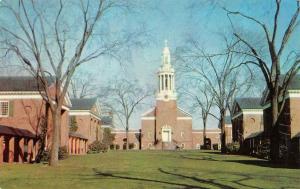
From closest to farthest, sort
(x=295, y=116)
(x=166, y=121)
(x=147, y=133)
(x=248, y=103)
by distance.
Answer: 1. (x=295, y=116)
2. (x=248, y=103)
3. (x=166, y=121)
4. (x=147, y=133)

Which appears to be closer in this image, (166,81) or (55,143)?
(55,143)

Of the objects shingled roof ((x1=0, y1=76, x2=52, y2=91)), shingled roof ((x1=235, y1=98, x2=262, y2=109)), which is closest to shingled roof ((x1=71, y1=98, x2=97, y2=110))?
shingled roof ((x1=235, y1=98, x2=262, y2=109))

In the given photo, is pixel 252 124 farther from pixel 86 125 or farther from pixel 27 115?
pixel 27 115

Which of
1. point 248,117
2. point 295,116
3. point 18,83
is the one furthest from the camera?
point 248,117

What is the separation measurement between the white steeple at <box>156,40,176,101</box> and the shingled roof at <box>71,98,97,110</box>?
20948mm

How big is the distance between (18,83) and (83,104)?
23709 millimetres

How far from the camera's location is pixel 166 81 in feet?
293

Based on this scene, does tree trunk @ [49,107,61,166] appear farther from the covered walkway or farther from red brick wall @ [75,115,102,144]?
red brick wall @ [75,115,102,144]

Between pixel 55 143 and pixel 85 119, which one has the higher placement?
pixel 85 119

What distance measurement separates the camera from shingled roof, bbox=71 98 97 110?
67.4 metres

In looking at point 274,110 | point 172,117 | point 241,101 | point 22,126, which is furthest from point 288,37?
point 172,117

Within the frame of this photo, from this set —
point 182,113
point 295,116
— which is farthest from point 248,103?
point 295,116

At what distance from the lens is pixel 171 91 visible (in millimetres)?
88562

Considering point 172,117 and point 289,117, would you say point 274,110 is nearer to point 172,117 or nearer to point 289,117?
point 289,117
